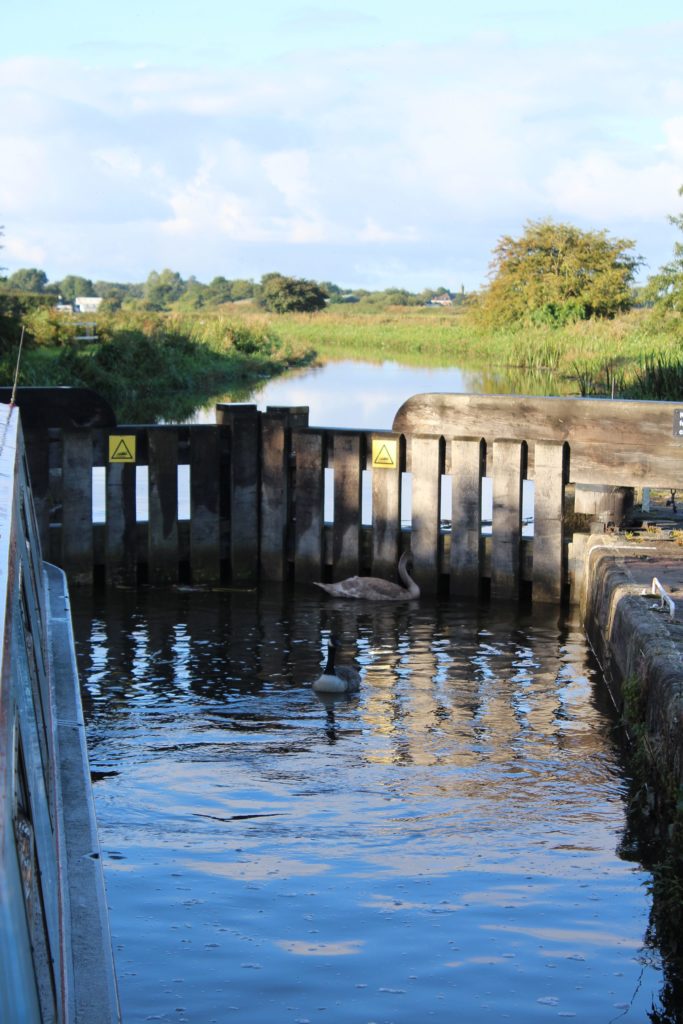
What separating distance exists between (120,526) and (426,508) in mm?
3295

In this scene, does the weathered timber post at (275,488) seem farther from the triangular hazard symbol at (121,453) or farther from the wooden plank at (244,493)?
the triangular hazard symbol at (121,453)

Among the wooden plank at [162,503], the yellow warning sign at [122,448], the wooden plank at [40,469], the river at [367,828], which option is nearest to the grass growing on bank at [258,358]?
the wooden plank at [162,503]

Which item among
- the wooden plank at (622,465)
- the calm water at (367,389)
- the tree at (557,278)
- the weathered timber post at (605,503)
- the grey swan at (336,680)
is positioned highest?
the tree at (557,278)

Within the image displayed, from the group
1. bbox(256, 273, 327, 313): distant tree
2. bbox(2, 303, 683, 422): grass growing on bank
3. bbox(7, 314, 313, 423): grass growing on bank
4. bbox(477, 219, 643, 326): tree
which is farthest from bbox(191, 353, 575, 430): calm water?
bbox(256, 273, 327, 313): distant tree

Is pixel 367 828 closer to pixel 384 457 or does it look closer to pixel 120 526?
pixel 384 457

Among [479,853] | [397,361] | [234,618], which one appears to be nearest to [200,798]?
[479,853]

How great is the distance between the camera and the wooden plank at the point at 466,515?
47.9ft

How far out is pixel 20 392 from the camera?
15125 millimetres

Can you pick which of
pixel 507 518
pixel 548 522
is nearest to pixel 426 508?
pixel 507 518

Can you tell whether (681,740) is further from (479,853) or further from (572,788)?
(572,788)

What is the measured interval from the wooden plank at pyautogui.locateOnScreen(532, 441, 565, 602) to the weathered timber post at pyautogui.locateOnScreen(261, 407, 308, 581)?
9.66ft

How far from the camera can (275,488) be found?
1576 cm

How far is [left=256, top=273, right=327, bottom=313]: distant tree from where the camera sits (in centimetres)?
12731

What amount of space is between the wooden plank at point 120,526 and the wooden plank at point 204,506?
2.13 feet
